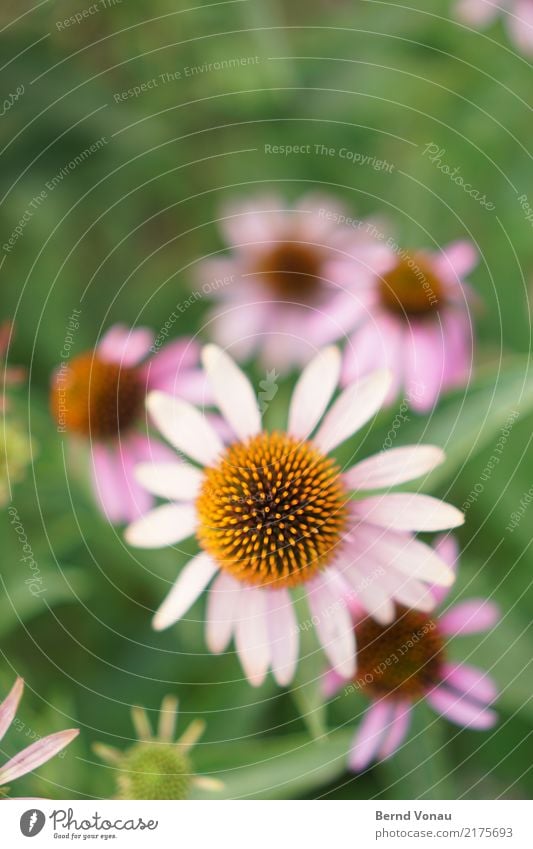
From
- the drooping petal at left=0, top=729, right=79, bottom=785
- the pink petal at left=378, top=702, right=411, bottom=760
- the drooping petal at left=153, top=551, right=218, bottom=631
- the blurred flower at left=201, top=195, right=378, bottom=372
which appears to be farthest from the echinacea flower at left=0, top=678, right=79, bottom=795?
the blurred flower at left=201, top=195, right=378, bottom=372

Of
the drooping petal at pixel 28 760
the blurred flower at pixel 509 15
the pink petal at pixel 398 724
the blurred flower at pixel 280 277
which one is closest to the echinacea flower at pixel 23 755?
the drooping petal at pixel 28 760

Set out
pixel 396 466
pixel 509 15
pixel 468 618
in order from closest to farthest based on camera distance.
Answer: pixel 396 466, pixel 468 618, pixel 509 15

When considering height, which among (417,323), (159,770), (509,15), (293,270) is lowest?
(159,770)

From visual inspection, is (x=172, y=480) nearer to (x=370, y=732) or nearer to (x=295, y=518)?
(x=295, y=518)

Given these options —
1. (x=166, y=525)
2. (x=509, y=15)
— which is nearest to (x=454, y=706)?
(x=166, y=525)

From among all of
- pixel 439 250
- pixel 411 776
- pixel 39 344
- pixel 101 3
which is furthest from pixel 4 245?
pixel 411 776

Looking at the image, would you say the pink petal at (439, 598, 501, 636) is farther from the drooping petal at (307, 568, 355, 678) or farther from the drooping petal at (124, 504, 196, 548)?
the drooping petal at (124, 504, 196, 548)
